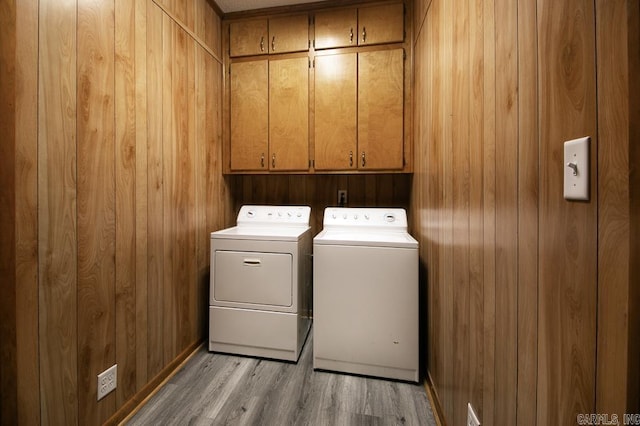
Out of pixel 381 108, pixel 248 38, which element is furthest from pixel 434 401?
pixel 248 38

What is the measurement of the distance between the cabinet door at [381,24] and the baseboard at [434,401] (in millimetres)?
2308

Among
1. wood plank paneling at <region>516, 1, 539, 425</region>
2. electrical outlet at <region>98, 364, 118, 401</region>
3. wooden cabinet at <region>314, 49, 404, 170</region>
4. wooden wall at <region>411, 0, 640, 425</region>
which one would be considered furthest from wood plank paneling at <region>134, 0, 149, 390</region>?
wood plank paneling at <region>516, 1, 539, 425</region>

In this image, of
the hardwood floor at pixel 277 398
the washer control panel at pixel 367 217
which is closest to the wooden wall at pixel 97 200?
the hardwood floor at pixel 277 398

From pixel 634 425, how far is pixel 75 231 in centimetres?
167

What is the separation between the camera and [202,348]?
2.09m

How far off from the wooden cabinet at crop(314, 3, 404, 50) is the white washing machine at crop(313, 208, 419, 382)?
4.93 ft

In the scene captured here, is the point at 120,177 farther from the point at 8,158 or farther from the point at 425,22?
the point at 425,22

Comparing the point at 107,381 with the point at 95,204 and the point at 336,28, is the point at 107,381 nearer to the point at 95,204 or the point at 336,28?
the point at 95,204

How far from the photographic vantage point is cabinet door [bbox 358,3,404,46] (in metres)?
2.09

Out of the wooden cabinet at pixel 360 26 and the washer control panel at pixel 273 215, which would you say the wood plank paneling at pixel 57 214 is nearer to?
the washer control panel at pixel 273 215

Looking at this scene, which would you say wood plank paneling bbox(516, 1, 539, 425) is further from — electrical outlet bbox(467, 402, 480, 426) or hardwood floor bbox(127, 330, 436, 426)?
hardwood floor bbox(127, 330, 436, 426)

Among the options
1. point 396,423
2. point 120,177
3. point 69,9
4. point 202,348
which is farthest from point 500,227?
point 202,348

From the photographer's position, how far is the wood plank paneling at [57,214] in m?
1.04

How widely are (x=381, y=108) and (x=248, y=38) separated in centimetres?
122
